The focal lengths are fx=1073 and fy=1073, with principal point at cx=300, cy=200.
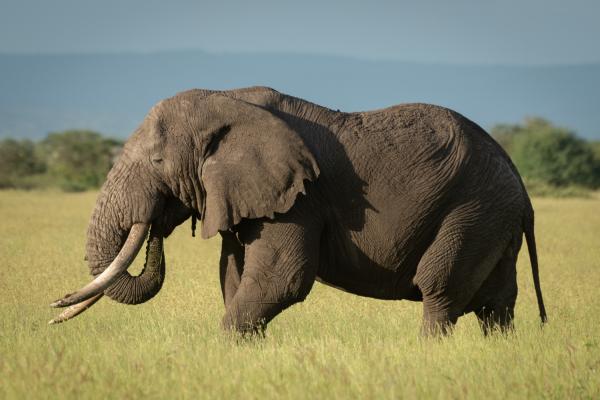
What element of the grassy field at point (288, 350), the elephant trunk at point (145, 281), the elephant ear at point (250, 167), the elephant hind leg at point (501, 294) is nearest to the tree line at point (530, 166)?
the grassy field at point (288, 350)

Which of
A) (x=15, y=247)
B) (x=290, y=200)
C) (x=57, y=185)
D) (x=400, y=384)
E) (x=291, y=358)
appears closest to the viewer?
(x=400, y=384)

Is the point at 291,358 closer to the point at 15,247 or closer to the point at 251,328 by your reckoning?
the point at 251,328

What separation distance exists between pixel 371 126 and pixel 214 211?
140 centimetres

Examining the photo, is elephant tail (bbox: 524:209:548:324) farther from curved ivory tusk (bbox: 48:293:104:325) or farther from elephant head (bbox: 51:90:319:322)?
curved ivory tusk (bbox: 48:293:104:325)

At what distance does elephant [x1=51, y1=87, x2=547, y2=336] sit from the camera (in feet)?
25.8

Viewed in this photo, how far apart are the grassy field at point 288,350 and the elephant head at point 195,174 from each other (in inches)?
29.3

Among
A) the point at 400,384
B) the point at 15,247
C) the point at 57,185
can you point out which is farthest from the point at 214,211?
the point at 57,185

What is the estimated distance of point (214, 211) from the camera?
784cm

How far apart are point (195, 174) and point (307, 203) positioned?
865mm

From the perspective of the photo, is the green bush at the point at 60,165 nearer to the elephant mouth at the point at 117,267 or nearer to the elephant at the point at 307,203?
the elephant at the point at 307,203

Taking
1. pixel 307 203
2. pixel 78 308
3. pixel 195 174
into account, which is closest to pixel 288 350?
pixel 307 203

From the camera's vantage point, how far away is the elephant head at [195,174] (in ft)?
25.7

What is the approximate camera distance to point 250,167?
7.88m

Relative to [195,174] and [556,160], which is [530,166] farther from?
[195,174]
